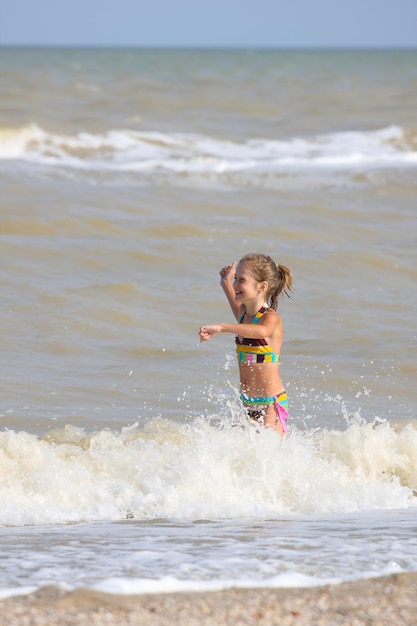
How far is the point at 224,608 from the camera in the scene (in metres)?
3.14

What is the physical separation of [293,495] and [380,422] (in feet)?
5.24

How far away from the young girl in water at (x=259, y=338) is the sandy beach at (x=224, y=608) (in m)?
2.01

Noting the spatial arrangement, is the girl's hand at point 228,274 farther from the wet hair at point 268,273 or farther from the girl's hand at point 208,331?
the girl's hand at point 208,331

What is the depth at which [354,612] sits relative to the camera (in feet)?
10.3

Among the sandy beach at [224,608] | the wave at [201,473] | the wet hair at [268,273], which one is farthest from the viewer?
the wet hair at [268,273]

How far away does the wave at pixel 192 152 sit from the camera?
18.7m

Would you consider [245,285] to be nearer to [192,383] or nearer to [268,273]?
[268,273]

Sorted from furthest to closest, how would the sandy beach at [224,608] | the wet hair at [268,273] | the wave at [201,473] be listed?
the wet hair at [268,273]
the wave at [201,473]
the sandy beach at [224,608]

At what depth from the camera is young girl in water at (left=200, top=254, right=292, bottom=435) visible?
17.1 feet

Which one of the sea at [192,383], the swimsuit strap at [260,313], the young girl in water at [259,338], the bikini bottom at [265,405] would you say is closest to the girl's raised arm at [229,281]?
the young girl in water at [259,338]

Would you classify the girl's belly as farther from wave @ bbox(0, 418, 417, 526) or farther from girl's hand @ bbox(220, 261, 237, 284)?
girl's hand @ bbox(220, 261, 237, 284)

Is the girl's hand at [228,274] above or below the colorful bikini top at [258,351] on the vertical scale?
above

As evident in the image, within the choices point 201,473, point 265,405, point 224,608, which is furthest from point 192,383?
point 224,608

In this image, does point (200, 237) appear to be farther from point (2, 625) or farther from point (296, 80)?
point (296, 80)
